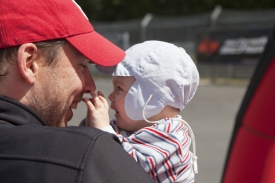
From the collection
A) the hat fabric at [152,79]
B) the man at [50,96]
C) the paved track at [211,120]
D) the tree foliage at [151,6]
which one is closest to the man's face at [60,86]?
the man at [50,96]

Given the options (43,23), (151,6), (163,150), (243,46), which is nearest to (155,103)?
(163,150)

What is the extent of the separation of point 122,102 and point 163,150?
34 cm

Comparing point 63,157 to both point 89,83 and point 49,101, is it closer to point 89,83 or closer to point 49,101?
point 49,101

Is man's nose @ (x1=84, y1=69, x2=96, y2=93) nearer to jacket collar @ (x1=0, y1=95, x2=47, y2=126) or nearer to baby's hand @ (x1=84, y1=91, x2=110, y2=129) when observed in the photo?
baby's hand @ (x1=84, y1=91, x2=110, y2=129)

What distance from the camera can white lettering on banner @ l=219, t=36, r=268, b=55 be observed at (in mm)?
14938

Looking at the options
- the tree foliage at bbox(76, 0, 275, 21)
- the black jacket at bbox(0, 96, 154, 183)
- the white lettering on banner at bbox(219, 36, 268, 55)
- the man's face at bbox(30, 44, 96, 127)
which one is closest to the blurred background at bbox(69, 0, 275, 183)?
the white lettering on banner at bbox(219, 36, 268, 55)

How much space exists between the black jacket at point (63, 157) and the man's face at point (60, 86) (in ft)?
0.80

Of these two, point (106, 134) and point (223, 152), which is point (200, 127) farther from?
point (106, 134)

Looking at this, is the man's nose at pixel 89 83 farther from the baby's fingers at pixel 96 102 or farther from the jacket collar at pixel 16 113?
the jacket collar at pixel 16 113

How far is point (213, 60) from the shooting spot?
1633 cm

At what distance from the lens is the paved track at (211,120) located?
703 cm

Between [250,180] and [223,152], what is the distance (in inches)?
213

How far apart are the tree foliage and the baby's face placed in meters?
32.6

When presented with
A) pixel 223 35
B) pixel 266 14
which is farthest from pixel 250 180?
pixel 266 14
